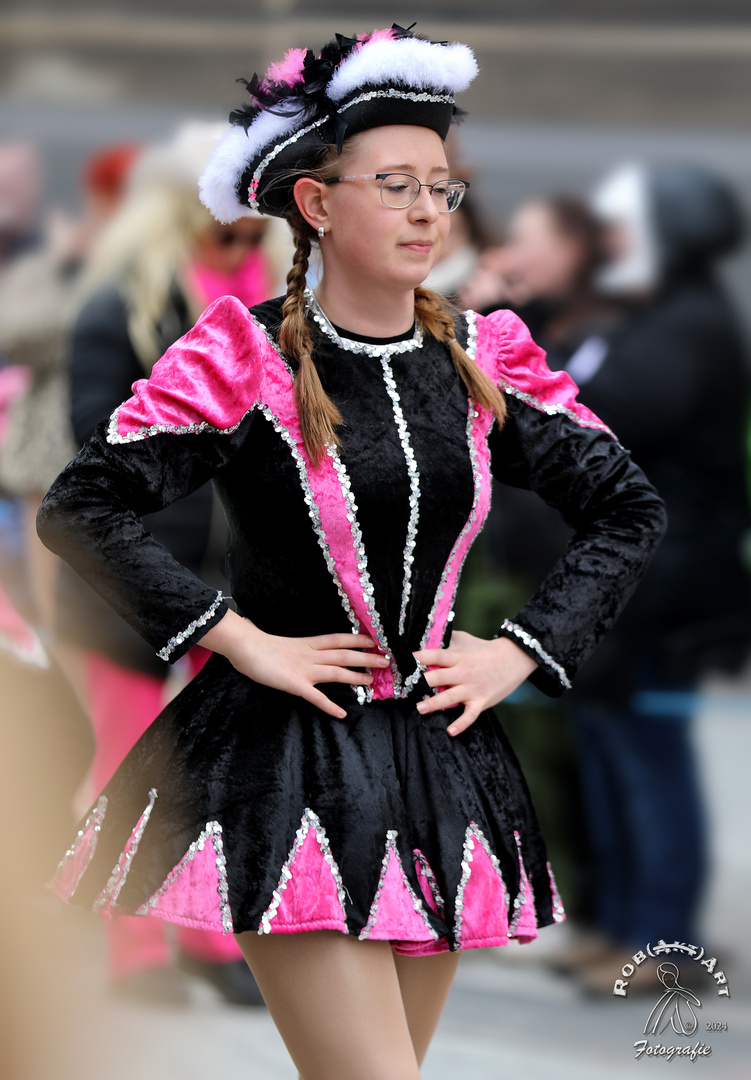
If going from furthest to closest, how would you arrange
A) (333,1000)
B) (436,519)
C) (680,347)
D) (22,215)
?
(22,215), (680,347), (436,519), (333,1000)

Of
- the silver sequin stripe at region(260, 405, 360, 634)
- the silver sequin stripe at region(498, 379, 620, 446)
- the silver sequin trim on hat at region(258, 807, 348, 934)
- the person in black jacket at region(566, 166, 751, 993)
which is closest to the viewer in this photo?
the silver sequin trim on hat at region(258, 807, 348, 934)

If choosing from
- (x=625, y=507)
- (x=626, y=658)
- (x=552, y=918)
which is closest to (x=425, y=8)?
(x=626, y=658)

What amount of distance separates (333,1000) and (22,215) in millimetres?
2332

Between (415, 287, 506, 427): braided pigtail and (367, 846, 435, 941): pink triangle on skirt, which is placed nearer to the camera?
(367, 846, 435, 941): pink triangle on skirt

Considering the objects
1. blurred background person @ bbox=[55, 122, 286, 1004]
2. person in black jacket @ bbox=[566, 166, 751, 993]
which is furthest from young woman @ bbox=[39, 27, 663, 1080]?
person in black jacket @ bbox=[566, 166, 751, 993]

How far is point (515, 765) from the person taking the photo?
163cm

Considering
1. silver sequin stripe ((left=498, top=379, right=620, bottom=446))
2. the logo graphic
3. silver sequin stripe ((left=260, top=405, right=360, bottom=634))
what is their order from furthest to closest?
the logo graphic, silver sequin stripe ((left=498, top=379, right=620, bottom=446)), silver sequin stripe ((left=260, top=405, right=360, bottom=634))

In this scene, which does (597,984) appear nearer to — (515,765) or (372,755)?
(515,765)

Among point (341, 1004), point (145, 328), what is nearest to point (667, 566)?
point (145, 328)

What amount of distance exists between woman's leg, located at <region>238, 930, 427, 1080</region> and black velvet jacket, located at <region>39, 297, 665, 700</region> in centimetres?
29

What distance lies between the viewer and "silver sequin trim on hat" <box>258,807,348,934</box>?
4.55 ft

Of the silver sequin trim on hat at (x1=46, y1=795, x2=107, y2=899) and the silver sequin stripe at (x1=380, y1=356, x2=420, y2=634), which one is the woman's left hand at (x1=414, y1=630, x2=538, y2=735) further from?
→ the silver sequin trim on hat at (x1=46, y1=795, x2=107, y2=899)

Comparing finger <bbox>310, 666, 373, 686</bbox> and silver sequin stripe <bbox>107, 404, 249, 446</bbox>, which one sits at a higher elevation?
silver sequin stripe <bbox>107, 404, 249, 446</bbox>

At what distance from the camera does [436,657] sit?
1.53 meters
